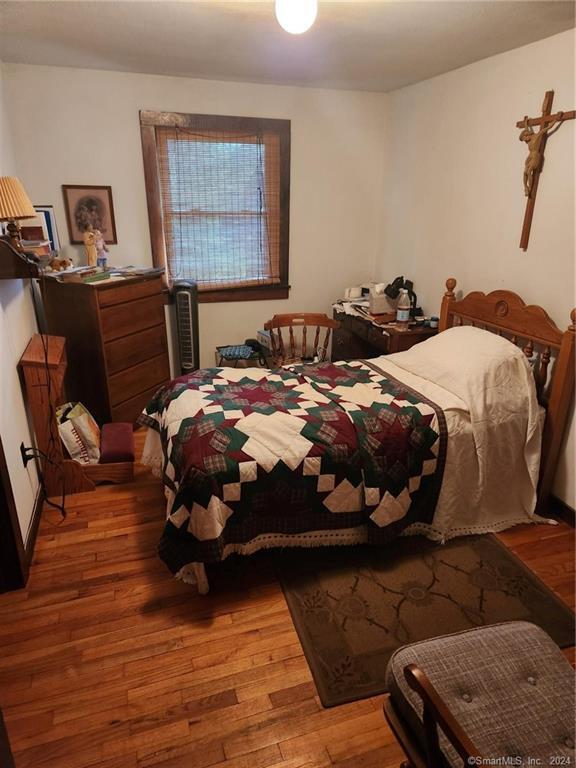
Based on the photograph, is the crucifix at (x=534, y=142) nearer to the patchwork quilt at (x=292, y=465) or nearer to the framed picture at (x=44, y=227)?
the patchwork quilt at (x=292, y=465)

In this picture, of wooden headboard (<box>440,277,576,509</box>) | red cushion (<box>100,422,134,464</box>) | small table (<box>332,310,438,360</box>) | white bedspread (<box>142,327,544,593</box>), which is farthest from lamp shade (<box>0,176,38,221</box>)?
wooden headboard (<box>440,277,576,509</box>)

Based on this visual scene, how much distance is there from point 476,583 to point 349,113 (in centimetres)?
337

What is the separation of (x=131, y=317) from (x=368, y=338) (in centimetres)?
163

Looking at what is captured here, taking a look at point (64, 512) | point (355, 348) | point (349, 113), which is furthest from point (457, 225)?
point (64, 512)

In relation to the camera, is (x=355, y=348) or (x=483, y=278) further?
(x=355, y=348)

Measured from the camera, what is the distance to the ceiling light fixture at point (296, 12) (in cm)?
161

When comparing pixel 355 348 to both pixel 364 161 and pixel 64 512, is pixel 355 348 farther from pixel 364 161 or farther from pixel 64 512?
pixel 64 512

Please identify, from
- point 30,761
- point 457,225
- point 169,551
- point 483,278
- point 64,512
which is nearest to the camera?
point 30,761

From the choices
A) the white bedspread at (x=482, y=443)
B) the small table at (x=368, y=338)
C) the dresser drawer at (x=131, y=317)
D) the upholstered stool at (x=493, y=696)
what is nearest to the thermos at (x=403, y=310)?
the small table at (x=368, y=338)

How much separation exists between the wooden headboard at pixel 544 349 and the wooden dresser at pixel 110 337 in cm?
214

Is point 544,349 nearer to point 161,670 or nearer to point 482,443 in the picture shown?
point 482,443

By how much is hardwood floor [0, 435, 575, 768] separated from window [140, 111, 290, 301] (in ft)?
7.23

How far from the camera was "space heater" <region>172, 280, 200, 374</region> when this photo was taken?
134 inches

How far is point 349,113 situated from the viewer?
11.7 feet
